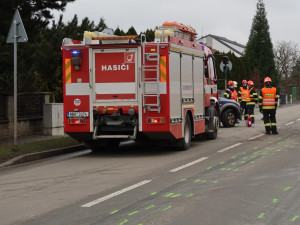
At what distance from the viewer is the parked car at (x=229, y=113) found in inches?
816

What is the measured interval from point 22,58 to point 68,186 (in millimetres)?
6986

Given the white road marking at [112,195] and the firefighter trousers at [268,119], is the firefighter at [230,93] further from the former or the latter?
the white road marking at [112,195]

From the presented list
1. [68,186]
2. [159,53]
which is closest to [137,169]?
[68,186]

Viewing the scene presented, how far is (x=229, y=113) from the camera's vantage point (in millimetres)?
20797

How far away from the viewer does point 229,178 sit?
850cm

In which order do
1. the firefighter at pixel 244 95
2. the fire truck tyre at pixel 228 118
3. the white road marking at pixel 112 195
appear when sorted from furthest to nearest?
the firefighter at pixel 244 95 < the fire truck tyre at pixel 228 118 < the white road marking at pixel 112 195

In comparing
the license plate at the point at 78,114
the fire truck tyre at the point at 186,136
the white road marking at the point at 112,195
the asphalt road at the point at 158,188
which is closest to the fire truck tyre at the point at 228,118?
the fire truck tyre at the point at 186,136

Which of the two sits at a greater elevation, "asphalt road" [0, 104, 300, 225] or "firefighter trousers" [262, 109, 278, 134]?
"firefighter trousers" [262, 109, 278, 134]

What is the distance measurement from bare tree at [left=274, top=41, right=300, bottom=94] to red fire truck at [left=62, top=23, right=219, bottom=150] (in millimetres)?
66216

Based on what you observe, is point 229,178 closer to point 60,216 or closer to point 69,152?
point 60,216

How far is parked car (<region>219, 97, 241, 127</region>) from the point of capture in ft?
68.0

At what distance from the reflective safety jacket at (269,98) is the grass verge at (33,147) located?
21.3 ft

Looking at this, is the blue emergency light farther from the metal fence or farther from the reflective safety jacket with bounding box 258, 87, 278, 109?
the reflective safety jacket with bounding box 258, 87, 278, 109

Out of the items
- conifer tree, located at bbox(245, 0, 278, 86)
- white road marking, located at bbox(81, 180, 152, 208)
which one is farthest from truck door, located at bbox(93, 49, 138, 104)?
conifer tree, located at bbox(245, 0, 278, 86)
